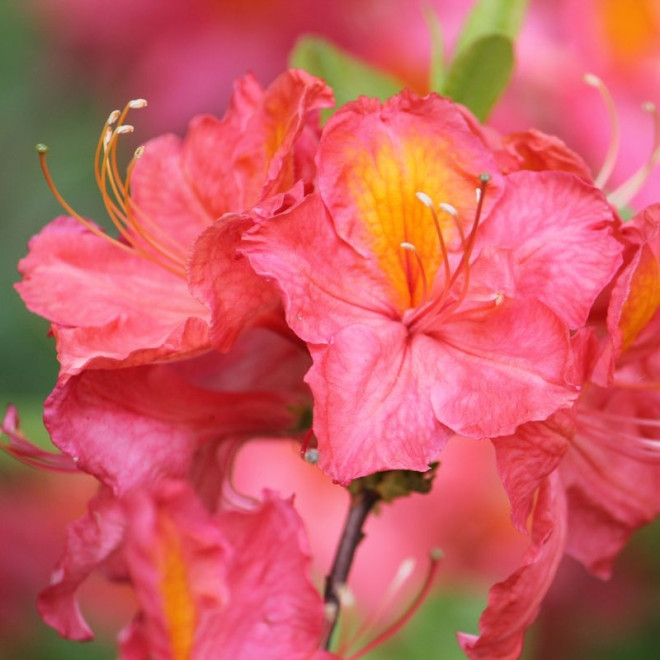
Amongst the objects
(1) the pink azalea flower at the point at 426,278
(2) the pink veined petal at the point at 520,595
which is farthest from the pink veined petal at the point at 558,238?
(2) the pink veined petal at the point at 520,595

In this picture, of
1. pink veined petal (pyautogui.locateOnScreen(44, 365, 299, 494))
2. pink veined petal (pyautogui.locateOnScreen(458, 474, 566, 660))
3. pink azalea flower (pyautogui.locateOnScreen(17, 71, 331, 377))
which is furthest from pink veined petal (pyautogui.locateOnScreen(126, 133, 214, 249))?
pink veined petal (pyautogui.locateOnScreen(458, 474, 566, 660))

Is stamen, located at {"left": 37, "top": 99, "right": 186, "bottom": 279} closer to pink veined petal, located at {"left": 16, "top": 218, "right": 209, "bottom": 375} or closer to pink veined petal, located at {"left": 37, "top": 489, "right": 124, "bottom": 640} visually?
pink veined petal, located at {"left": 16, "top": 218, "right": 209, "bottom": 375}

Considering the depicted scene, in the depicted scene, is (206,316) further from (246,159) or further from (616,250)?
(616,250)

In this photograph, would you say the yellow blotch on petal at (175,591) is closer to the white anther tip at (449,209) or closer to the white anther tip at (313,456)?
the white anther tip at (313,456)

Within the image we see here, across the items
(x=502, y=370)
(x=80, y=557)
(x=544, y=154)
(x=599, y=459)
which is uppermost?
(x=544, y=154)

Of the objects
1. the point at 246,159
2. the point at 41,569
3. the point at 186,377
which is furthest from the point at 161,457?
the point at 41,569

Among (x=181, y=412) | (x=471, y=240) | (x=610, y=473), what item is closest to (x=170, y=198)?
(x=181, y=412)

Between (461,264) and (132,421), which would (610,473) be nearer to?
(461,264)
